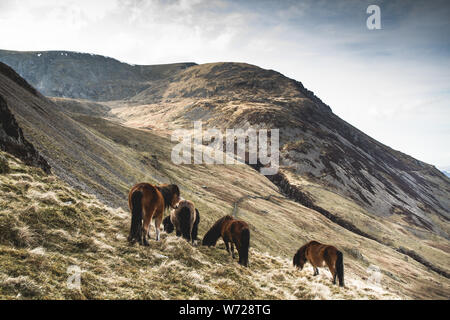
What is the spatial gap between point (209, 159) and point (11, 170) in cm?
7001

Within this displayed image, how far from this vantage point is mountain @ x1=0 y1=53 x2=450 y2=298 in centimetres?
2894

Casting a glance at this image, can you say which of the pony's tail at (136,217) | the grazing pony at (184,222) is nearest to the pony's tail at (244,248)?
the grazing pony at (184,222)

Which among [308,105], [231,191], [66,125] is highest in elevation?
[308,105]

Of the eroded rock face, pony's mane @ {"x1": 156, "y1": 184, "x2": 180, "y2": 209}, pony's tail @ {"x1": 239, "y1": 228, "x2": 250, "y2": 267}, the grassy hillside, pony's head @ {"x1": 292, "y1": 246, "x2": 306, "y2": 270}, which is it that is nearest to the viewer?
the grassy hillside

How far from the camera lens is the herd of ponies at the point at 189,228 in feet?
36.5

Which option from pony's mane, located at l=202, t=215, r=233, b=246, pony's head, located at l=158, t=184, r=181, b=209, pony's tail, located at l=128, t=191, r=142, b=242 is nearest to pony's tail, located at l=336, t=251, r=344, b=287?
pony's mane, located at l=202, t=215, r=233, b=246

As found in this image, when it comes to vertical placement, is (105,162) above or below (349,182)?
above

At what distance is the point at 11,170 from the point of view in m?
12.4

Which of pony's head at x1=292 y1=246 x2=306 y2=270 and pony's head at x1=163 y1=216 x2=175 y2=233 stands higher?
pony's head at x1=163 y1=216 x2=175 y2=233

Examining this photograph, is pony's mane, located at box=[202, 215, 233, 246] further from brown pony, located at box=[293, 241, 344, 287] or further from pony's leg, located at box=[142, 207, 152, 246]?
brown pony, located at box=[293, 241, 344, 287]

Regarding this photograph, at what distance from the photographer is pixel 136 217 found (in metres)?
10.9
